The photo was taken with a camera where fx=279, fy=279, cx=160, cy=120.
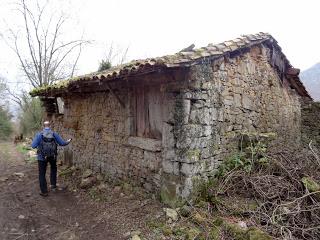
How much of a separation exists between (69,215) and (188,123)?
2830 mm

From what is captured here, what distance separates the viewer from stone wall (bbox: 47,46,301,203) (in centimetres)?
477

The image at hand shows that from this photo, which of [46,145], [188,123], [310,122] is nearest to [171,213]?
[188,123]

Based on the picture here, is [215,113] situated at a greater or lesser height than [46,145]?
greater

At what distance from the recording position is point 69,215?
5.25 meters

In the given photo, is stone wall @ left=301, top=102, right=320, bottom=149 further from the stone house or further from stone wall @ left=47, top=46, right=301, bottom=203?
the stone house

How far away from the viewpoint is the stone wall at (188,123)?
188 inches

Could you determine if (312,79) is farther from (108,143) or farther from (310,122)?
(108,143)

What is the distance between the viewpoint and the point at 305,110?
9797 millimetres

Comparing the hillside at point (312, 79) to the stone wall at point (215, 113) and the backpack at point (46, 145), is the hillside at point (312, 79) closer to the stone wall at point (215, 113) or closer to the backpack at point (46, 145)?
the stone wall at point (215, 113)

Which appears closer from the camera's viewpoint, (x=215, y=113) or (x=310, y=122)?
(x=215, y=113)

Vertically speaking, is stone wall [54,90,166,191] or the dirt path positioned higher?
stone wall [54,90,166,191]

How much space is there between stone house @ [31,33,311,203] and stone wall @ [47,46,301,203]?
0.06 feet

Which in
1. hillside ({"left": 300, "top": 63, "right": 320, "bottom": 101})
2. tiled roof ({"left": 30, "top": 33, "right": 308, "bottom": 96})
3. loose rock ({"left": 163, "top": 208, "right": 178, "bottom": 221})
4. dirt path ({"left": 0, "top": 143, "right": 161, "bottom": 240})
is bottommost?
dirt path ({"left": 0, "top": 143, "right": 161, "bottom": 240})

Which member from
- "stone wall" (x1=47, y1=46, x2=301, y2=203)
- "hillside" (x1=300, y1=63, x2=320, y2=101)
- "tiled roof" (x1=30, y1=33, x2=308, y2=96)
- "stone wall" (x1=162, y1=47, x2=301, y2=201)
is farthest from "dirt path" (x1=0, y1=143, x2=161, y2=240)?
"hillside" (x1=300, y1=63, x2=320, y2=101)
